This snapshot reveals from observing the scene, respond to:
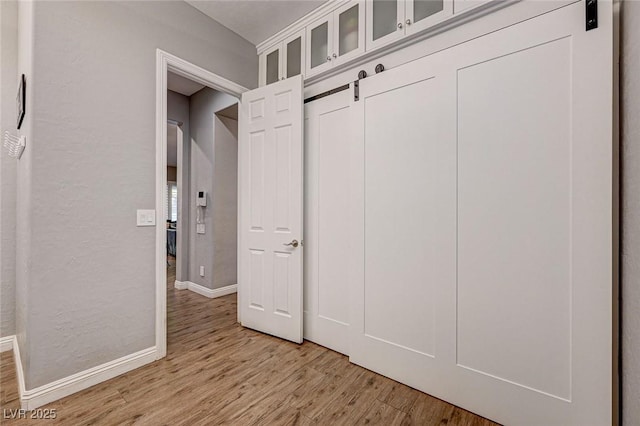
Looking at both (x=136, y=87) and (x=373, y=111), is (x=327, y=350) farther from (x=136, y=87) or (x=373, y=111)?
(x=136, y=87)

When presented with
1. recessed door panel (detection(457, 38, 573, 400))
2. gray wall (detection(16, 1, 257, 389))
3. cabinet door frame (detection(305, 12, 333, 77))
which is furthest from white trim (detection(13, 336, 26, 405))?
cabinet door frame (detection(305, 12, 333, 77))

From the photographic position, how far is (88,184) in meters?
1.80

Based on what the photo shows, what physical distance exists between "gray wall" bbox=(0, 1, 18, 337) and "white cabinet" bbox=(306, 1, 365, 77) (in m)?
2.45

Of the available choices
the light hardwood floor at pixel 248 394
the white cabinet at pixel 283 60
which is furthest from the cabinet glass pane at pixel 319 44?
the light hardwood floor at pixel 248 394

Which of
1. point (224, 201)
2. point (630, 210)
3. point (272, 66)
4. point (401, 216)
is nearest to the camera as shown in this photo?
point (630, 210)

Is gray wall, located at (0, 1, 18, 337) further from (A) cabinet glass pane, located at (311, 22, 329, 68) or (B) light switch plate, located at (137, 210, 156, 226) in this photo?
(A) cabinet glass pane, located at (311, 22, 329, 68)

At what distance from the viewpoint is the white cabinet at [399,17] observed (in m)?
1.76

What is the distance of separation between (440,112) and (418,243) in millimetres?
808

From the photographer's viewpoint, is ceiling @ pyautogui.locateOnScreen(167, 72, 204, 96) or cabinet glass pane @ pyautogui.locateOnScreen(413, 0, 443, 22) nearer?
cabinet glass pane @ pyautogui.locateOnScreen(413, 0, 443, 22)

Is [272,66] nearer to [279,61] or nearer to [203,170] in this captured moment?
[279,61]

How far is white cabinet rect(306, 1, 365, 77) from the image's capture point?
7.02ft

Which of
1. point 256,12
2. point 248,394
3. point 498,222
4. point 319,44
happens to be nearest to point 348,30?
point 319,44

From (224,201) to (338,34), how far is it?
8.28 feet

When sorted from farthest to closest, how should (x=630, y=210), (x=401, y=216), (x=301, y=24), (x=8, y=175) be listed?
(x=301, y=24) < (x=8, y=175) < (x=401, y=216) < (x=630, y=210)
